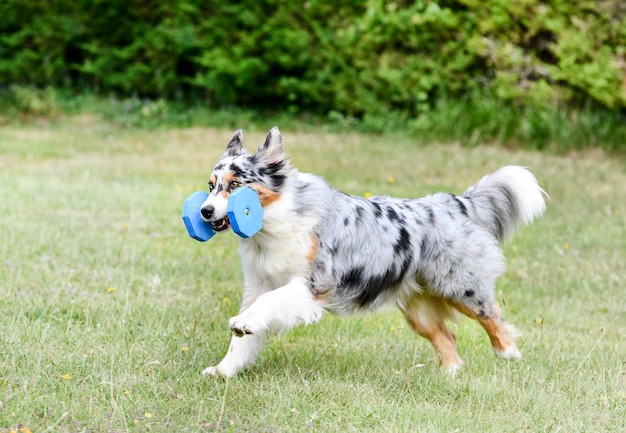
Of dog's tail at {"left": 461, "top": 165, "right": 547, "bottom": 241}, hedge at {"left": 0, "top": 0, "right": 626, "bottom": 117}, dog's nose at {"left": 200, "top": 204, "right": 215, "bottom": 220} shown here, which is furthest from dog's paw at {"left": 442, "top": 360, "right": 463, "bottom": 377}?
hedge at {"left": 0, "top": 0, "right": 626, "bottom": 117}

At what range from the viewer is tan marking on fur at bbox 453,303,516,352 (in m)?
4.82

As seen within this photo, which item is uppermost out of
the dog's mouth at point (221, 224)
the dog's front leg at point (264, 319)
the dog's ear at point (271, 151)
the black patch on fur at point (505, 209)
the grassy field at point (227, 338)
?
the dog's ear at point (271, 151)

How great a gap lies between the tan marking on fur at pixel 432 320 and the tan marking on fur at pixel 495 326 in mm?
150

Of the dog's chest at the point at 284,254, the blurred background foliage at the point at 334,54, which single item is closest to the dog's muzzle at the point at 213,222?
the dog's chest at the point at 284,254

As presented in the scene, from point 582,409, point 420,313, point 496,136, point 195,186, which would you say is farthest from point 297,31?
point 582,409

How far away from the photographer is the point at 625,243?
7.78 metres

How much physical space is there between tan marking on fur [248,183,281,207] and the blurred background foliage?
323 inches

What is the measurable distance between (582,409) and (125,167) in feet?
24.4

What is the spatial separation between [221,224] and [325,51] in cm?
952

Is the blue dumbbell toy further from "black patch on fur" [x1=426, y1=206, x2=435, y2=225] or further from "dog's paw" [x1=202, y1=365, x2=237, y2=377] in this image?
"black patch on fur" [x1=426, y1=206, x2=435, y2=225]

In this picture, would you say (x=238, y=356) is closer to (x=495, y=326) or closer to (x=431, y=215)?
(x=431, y=215)

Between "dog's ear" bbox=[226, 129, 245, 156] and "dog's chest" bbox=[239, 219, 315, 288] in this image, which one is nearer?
"dog's chest" bbox=[239, 219, 315, 288]

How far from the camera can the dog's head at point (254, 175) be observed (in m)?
4.23

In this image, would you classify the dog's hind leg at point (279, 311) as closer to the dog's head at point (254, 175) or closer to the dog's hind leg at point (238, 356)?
the dog's hind leg at point (238, 356)
